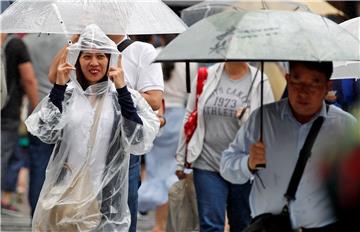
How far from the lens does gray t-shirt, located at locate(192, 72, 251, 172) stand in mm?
8922

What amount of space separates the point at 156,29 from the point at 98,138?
771mm

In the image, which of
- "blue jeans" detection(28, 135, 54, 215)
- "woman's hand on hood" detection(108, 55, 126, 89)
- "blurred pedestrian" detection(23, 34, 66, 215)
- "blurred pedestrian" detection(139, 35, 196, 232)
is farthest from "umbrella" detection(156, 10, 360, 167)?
"blurred pedestrian" detection(139, 35, 196, 232)

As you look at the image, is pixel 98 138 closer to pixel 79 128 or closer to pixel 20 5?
pixel 79 128

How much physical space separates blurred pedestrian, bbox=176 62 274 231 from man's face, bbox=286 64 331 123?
104 inches

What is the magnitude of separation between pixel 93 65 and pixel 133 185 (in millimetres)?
851

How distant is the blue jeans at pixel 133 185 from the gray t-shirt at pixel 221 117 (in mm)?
1600

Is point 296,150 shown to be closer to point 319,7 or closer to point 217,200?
point 319,7

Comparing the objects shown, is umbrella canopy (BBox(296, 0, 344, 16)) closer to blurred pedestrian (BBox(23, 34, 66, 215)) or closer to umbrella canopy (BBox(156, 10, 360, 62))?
umbrella canopy (BBox(156, 10, 360, 62))

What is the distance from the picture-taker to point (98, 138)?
22.2 ft

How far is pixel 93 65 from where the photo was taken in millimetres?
6785

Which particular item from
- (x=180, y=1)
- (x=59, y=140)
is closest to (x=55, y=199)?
(x=59, y=140)

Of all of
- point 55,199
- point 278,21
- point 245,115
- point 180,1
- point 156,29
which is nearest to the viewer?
point 278,21

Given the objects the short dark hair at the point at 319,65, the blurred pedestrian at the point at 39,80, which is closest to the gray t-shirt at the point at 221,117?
the blurred pedestrian at the point at 39,80

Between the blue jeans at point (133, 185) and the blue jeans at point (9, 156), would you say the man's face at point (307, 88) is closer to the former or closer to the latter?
the blue jeans at point (133, 185)
